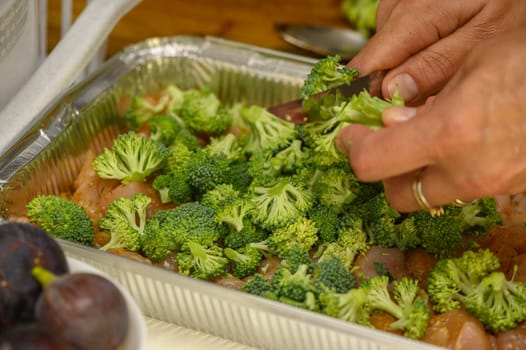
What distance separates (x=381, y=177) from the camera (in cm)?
114

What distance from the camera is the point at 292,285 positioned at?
127 cm

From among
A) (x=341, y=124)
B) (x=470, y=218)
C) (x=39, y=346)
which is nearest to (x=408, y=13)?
(x=341, y=124)

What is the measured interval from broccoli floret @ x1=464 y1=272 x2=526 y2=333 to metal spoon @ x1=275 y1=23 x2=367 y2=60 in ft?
3.94

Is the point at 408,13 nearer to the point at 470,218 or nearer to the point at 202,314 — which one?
the point at 470,218

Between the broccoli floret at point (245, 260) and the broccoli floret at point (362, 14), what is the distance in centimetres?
140

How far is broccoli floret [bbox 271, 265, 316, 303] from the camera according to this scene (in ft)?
4.17

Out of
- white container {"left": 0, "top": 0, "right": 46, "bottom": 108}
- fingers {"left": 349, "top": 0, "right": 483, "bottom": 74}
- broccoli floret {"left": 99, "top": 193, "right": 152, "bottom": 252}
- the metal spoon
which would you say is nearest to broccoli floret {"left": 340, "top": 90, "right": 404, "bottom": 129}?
fingers {"left": 349, "top": 0, "right": 483, "bottom": 74}

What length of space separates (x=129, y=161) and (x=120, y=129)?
1.03ft

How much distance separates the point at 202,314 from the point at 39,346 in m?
0.51

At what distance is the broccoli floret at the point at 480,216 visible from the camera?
1488 mm

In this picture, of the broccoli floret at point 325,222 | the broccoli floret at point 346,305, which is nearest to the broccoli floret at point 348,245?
the broccoli floret at point 325,222

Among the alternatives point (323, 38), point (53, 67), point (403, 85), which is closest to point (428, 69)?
point (403, 85)

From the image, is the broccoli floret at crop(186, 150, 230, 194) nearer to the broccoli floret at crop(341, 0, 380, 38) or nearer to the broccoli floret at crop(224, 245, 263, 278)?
the broccoli floret at crop(224, 245, 263, 278)

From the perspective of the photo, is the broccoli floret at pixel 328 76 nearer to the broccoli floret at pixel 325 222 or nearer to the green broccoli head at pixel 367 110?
the green broccoli head at pixel 367 110
